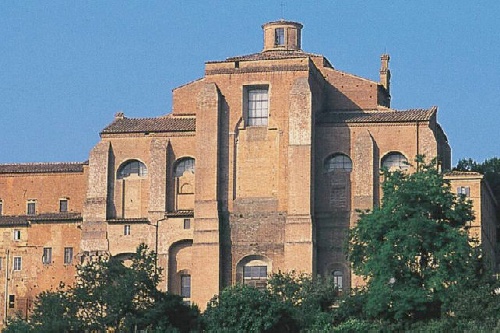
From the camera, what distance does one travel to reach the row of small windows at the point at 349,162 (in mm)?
73938

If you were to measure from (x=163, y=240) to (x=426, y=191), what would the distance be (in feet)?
52.9

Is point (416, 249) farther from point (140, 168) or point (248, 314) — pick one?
point (140, 168)

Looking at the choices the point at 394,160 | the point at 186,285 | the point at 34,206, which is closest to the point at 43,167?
the point at 34,206

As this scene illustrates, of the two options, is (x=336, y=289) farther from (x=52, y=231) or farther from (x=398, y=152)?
(x=52, y=231)

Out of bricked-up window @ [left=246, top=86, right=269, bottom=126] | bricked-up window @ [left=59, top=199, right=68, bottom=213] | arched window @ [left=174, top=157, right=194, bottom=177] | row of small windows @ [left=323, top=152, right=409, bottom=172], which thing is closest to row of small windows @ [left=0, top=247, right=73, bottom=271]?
bricked-up window @ [left=59, top=199, right=68, bottom=213]

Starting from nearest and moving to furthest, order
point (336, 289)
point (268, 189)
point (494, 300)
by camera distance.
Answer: point (494, 300) < point (336, 289) < point (268, 189)

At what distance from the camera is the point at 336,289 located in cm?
6912

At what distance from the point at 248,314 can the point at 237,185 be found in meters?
12.9

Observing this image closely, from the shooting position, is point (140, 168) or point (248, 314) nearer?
point (248, 314)

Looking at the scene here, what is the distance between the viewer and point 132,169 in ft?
251

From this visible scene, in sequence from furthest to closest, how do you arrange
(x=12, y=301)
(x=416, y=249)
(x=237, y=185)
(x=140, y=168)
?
(x=12, y=301)
(x=140, y=168)
(x=237, y=185)
(x=416, y=249)

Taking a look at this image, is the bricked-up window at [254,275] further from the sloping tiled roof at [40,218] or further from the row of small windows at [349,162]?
the sloping tiled roof at [40,218]

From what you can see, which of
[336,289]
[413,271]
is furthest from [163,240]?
[413,271]

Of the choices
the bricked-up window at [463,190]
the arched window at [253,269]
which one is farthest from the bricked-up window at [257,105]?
the bricked-up window at [463,190]
